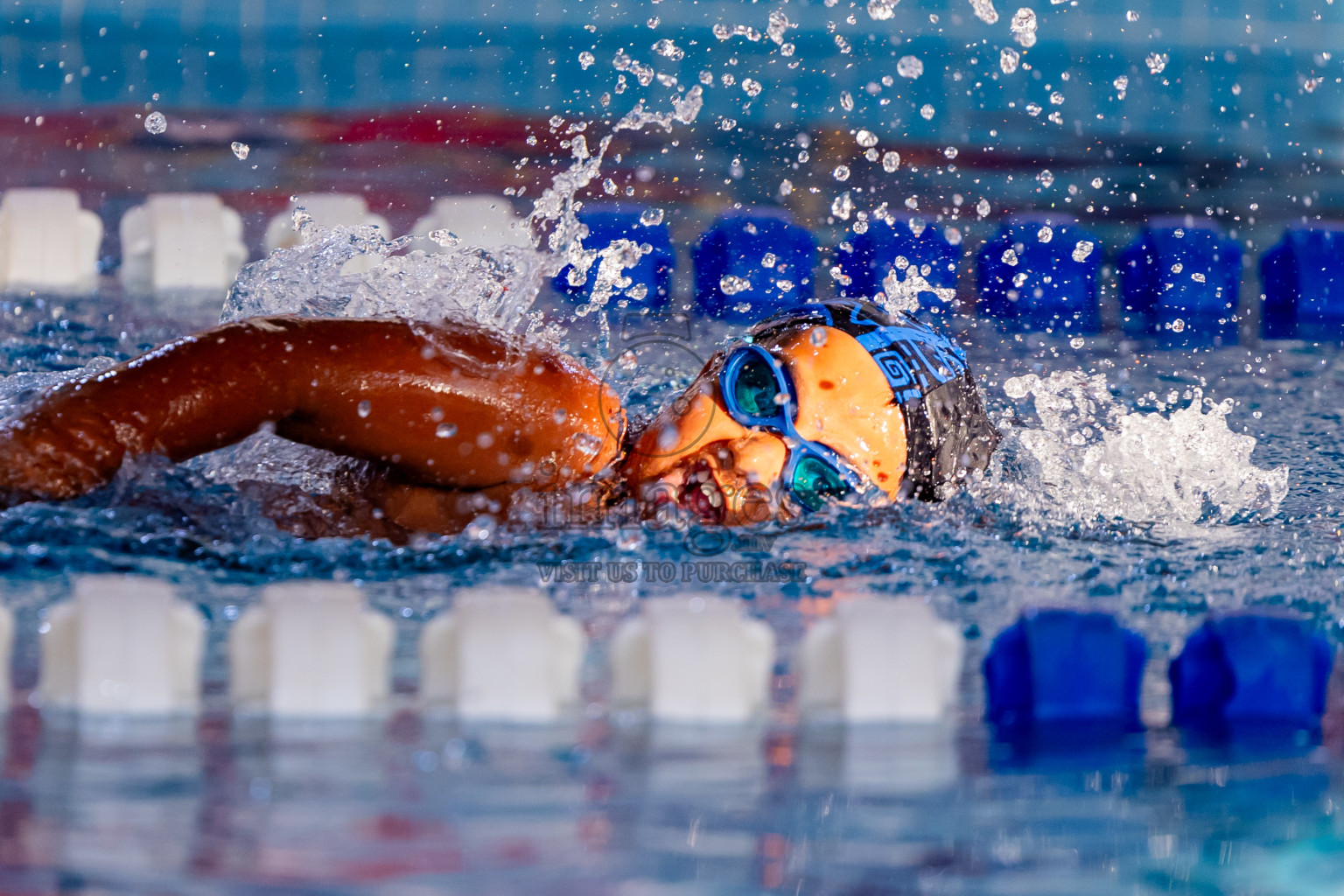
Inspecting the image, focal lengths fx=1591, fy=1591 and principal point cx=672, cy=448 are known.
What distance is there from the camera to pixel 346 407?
187cm

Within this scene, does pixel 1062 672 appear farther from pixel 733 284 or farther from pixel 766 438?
pixel 733 284

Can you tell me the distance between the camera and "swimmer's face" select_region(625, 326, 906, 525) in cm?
206

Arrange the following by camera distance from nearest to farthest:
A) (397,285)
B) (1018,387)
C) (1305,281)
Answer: (397,285) < (1018,387) < (1305,281)

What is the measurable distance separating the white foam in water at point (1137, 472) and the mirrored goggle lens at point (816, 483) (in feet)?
0.84

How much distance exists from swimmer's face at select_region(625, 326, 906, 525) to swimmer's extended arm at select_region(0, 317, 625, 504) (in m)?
0.08

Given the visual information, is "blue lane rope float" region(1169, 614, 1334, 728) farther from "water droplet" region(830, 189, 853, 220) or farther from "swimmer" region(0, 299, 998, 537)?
"water droplet" region(830, 189, 853, 220)

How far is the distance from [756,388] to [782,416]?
2.0 inches

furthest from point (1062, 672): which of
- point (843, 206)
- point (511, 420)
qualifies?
point (843, 206)

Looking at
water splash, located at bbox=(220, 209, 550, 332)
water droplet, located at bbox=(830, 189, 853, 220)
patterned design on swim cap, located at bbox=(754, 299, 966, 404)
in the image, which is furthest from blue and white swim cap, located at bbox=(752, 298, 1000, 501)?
water droplet, located at bbox=(830, 189, 853, 220)

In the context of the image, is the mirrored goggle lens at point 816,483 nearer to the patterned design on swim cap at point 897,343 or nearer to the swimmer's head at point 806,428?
the swimmer's head at point 806,428

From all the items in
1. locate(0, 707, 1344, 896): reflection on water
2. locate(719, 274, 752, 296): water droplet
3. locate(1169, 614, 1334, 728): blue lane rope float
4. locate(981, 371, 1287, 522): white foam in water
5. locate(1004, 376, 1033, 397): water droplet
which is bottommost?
locate(0, 707, 1344, 896): reflection on water

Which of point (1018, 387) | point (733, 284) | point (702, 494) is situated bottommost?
point (702, 494)

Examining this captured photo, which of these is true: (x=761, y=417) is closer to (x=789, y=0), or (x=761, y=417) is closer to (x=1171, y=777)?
(x=1171, y=777)

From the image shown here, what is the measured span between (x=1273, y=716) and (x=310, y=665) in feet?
3.26
